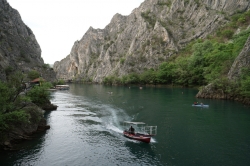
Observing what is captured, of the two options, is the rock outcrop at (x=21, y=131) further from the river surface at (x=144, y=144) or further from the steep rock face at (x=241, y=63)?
the steep rock face at (x=241, y=63)

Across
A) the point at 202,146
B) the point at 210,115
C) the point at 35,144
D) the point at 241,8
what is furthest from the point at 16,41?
the point at 241,8

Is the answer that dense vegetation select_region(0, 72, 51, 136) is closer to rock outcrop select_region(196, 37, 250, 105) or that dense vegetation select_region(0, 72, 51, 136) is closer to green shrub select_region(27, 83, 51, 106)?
green shrub select_region(27, 83, 51, 106)

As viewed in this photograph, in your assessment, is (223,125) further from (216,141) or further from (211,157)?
(211,157)

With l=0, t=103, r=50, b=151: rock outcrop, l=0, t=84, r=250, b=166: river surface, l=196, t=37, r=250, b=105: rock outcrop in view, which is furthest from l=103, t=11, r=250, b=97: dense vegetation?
l=0, t=103, r=50, b=151: rock outcrop

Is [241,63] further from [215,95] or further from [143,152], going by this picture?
[143,152]

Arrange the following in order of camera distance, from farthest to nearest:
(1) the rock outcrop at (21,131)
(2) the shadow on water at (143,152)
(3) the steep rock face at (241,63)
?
(3) the steep rock face at (241,63), (1) the rock outcrop at (21,131), (2) the shadow on water at (143,152)

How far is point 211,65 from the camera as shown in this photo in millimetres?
120312

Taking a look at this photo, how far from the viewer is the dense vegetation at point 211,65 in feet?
289

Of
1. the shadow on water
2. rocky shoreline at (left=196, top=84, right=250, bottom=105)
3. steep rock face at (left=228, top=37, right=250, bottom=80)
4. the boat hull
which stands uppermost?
steep rock face at (left=228, top=37, right=250, bottom=80)

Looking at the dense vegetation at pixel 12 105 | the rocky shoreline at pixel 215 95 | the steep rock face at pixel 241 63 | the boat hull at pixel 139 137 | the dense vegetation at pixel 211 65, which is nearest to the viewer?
the dense vegetation at pixel 12 105

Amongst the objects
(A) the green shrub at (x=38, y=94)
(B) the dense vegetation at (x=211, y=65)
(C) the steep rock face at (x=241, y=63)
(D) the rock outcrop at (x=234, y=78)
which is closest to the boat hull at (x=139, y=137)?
(A) the green shrub at (x=38, y=94)

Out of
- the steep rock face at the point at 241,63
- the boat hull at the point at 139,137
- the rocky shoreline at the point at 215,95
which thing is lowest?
the boat hull at the point at 139,137

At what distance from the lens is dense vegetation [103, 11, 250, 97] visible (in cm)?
8806

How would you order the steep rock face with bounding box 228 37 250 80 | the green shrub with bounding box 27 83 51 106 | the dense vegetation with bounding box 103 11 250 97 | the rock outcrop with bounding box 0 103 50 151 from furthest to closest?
the dense vegetation with bounding box 103 11 250 97, the steep rock face with bounding box 228 37 250 80, the green shrub with bounding box 27 83 51 106, the rock outcrop with bounding box 0 103 50 151
